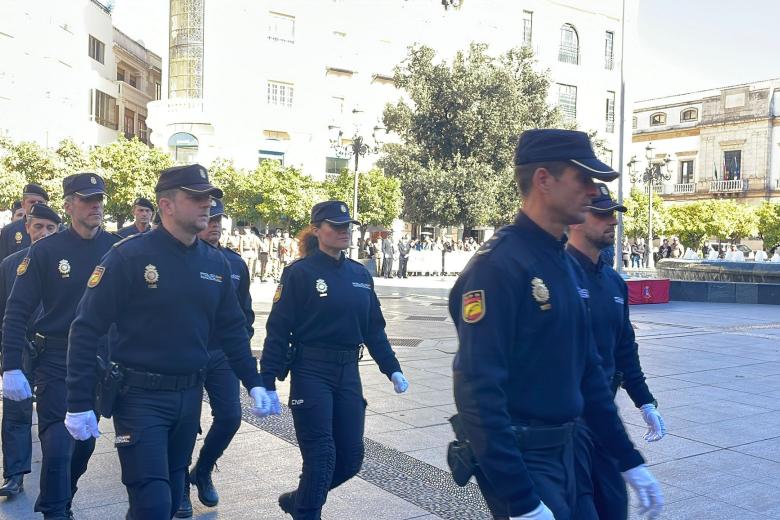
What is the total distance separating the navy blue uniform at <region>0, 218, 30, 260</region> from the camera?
812 centimetres

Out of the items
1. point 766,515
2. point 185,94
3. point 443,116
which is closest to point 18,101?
point 185,94

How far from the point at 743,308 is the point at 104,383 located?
65.0 ft

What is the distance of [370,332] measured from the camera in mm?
5113

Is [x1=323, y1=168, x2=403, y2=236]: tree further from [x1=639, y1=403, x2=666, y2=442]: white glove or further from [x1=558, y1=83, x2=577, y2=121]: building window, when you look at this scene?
[x1=639, y1=403, x2=666, y2=442]: white glove

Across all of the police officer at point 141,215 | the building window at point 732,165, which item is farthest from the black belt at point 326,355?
the building window at point 732,165

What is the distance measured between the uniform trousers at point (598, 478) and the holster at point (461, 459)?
53 centimetres

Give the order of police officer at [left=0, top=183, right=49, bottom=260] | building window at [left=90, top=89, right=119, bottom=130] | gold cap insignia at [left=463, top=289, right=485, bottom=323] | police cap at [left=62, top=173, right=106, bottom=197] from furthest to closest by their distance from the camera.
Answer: building window at [left=90, top=89, right=119, bottom=130] < police officer at [left=0, top=183, right=49, bottom=260] < police cap at [left=62, top=173, right=106, bottom=197] < gold cap insignia at [left=463, top=289, right=485, bottom=323]

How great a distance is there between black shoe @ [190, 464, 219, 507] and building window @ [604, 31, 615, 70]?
2157 inches

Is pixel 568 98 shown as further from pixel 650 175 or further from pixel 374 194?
pixel 374 194

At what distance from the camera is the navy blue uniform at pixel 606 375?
3.10m

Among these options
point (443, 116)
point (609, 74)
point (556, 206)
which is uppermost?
point (609, 74)

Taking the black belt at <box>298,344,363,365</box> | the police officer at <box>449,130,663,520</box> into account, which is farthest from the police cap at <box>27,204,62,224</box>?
the police officer at <box>449,130,663,520</box>

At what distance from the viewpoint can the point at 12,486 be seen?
5.11 meters

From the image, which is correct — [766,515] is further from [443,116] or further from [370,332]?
[443,116]
